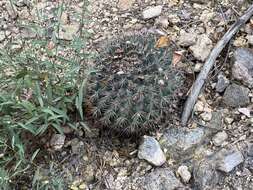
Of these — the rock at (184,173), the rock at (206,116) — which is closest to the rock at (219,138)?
the rock at (206,116)

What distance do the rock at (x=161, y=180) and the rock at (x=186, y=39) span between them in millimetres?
793

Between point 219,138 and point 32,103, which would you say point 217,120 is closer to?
point 219,138

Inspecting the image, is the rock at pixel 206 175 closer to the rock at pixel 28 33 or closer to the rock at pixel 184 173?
the rock at pixel 184 173

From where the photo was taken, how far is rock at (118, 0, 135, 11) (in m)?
3.38

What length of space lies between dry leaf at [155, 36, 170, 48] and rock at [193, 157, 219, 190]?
67cm

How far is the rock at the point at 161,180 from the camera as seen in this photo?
2.62 meters

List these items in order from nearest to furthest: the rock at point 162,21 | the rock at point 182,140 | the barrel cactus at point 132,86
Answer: the barrel cactus at point 132,86, the rock at point 182,140, the rock at point 162,21

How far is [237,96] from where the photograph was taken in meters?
2.82

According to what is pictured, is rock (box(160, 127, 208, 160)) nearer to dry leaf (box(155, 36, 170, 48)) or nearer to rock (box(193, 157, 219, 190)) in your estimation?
rock (box(193, 157, 219, 190))

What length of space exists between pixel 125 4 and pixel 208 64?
30.6 inches

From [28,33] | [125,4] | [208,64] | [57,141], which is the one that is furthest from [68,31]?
[208,64]

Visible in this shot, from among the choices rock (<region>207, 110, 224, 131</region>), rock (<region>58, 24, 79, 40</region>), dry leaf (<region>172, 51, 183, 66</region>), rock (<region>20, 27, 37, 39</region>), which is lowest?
rock (<region>207, 110, 224, 131</region>)

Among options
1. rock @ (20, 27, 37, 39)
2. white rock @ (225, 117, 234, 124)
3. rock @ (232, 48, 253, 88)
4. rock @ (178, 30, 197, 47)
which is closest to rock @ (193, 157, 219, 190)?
white rock @ (225, 117, 234, 124)

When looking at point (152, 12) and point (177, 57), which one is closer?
point (177, 57)
